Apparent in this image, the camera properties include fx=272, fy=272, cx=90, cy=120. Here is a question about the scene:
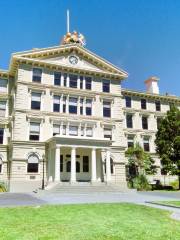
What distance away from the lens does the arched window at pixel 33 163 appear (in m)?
34.2

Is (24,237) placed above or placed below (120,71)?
below

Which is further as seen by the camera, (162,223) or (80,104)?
(80,104)

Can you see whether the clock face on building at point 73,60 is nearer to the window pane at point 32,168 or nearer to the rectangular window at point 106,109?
the rectangular window at point 106,109

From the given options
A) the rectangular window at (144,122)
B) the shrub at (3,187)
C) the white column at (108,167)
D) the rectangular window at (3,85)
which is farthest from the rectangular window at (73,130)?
the rectangular window at (144,122)

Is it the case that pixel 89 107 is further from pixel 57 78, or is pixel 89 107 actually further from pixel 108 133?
pixel 57 78

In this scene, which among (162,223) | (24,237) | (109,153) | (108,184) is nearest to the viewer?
(24,237)

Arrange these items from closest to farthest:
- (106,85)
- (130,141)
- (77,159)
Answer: (77,159), (106,85), (130,141)

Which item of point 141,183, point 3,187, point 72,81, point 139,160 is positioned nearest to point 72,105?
point 72,81

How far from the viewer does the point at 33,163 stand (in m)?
34.6

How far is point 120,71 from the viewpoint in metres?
41.7

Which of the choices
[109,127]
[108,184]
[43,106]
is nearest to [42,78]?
[43,106]

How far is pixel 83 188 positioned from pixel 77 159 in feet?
21.3

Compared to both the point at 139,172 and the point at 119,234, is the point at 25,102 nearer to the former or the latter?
the point at 139,172

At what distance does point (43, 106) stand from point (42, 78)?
156 inches
